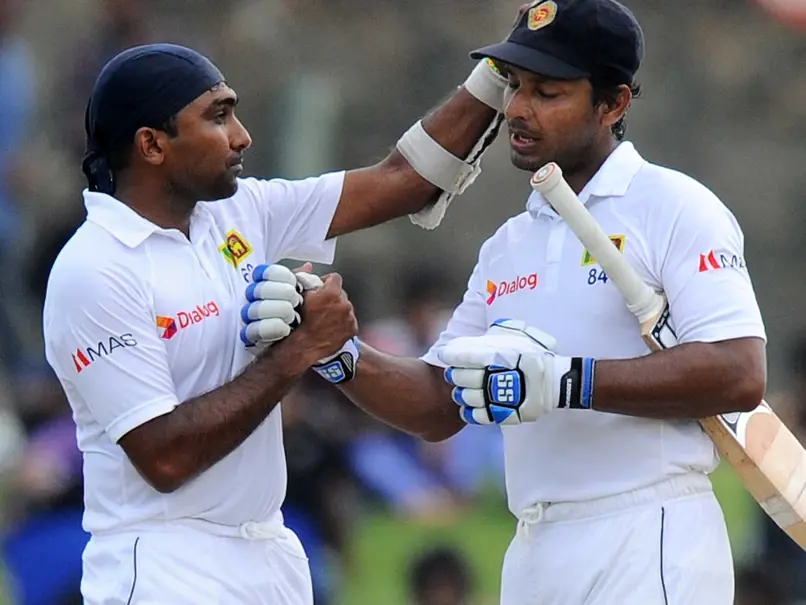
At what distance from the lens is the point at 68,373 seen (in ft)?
10.3

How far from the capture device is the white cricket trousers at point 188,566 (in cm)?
306

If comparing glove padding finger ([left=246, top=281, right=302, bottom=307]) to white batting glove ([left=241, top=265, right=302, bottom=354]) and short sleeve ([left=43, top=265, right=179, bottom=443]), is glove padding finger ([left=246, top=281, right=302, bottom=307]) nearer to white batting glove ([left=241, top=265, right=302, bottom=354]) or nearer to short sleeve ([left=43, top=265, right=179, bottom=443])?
white batting glove ([left=241, top=265, right=302, bottom=354])

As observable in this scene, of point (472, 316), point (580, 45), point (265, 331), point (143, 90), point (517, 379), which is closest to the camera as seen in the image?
point (517, 379)

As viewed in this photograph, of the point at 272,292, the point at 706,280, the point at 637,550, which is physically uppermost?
the point at 706,280

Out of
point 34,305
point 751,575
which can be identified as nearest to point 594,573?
point 751,575

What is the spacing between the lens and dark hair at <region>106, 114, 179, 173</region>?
3225 mm

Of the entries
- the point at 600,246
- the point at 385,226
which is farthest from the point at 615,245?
the point at 385,226

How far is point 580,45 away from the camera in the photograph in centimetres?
310

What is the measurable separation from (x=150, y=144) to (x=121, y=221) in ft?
0.57

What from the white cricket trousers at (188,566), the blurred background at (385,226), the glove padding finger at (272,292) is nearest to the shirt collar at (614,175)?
the glove padding finger at (272,292)

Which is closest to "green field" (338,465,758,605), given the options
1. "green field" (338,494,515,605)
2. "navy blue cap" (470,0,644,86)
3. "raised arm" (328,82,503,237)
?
"green field" (338,494,515,605)

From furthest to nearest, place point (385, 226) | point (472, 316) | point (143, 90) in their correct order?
point (385, 226), point (472, 316), point (143, 90)

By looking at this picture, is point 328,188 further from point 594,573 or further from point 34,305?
point 34,305

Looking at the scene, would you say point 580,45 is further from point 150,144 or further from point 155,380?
point 155,380
